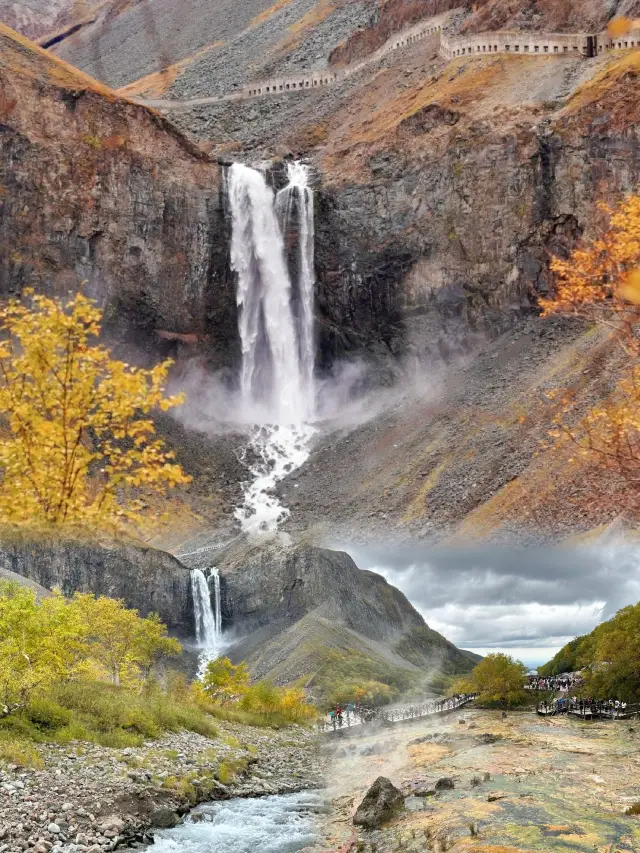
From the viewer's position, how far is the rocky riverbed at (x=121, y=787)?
1559 cm

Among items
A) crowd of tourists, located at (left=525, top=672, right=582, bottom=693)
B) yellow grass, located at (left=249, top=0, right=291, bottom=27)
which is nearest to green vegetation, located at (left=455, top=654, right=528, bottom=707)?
crowd of tourists, located at (left=525, top=672, right=582, bottom=693)

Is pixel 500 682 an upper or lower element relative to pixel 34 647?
lower

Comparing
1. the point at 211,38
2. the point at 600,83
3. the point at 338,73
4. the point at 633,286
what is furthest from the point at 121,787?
the point at 211,38

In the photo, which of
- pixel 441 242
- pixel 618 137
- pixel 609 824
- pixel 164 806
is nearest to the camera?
pixel 609 824

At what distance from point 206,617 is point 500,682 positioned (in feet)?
89.8

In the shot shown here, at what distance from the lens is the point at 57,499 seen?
9.24 m

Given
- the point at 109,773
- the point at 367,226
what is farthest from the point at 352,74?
the point at 109,773

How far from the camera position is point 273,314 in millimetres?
64750

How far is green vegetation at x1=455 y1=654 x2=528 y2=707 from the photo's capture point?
63344 millimetres

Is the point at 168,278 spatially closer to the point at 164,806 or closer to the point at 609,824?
the point at 164,806

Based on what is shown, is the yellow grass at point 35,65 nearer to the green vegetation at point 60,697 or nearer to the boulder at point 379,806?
the green vegetation at point 60,697

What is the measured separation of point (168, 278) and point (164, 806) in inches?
2046

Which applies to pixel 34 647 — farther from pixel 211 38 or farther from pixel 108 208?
pixel 211 38

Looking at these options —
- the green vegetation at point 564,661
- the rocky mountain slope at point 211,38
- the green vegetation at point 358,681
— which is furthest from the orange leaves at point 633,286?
the rocky mountain slope at point 211,38
